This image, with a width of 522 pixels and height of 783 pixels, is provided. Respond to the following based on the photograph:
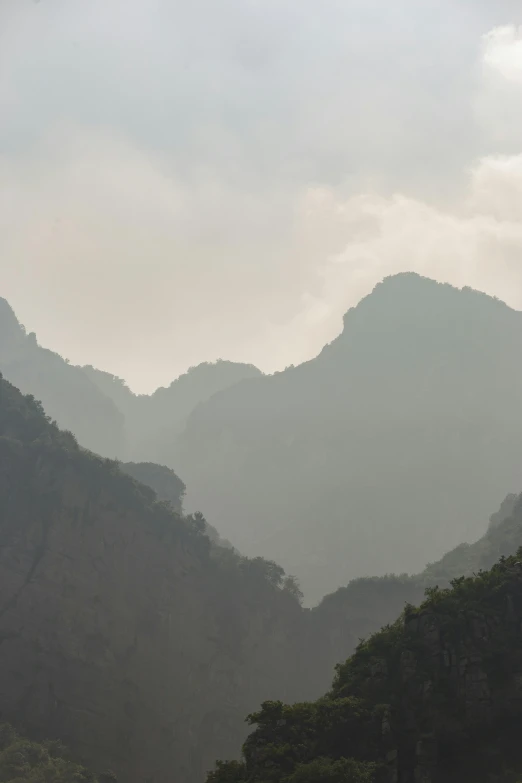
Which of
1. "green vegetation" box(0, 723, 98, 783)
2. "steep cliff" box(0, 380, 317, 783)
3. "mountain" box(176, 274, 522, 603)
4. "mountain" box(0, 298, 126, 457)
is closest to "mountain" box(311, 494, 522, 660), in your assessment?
"steep cliff" box(0, 380, 317, 783)

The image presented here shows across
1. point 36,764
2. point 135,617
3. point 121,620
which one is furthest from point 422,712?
point 135,617

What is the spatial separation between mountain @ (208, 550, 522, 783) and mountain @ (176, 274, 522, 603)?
93.1 m

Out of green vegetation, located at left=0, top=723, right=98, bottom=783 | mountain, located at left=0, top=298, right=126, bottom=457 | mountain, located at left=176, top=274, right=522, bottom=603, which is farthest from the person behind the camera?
mountain, located at left=0, top=298, right=126, bottom=457

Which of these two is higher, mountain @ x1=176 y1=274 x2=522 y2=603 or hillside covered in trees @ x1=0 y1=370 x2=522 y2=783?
mountain @ x1=176 y1=274 x2=522 y2=603

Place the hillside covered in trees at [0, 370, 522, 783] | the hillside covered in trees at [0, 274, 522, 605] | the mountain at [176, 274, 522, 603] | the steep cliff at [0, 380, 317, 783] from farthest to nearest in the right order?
the hillside covered in trees at [0, 274, 522, 605] < the mountain at [176, 274, 522, 603] < the hillside covered in trees at [0, 370, 522, 783] < the steep cliff at [0, 380, 317, 783]

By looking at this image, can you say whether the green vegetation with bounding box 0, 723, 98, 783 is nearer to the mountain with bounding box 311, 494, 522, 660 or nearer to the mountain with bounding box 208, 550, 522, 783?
the mountain with bounding box 208, 550, 522, 783

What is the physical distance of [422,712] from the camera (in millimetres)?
31047

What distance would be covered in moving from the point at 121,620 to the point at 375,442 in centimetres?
9278

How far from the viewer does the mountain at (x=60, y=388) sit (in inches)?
7018

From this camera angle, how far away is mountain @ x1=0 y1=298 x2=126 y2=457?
585 ft

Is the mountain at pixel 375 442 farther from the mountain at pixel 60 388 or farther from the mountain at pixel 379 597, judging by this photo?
the mountain at pixel 379 597

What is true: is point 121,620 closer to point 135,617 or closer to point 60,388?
point 135,617

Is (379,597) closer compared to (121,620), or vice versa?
(121,620)

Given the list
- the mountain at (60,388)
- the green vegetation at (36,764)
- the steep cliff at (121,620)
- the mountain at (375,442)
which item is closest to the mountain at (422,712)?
the green vegetation at (36,764)
